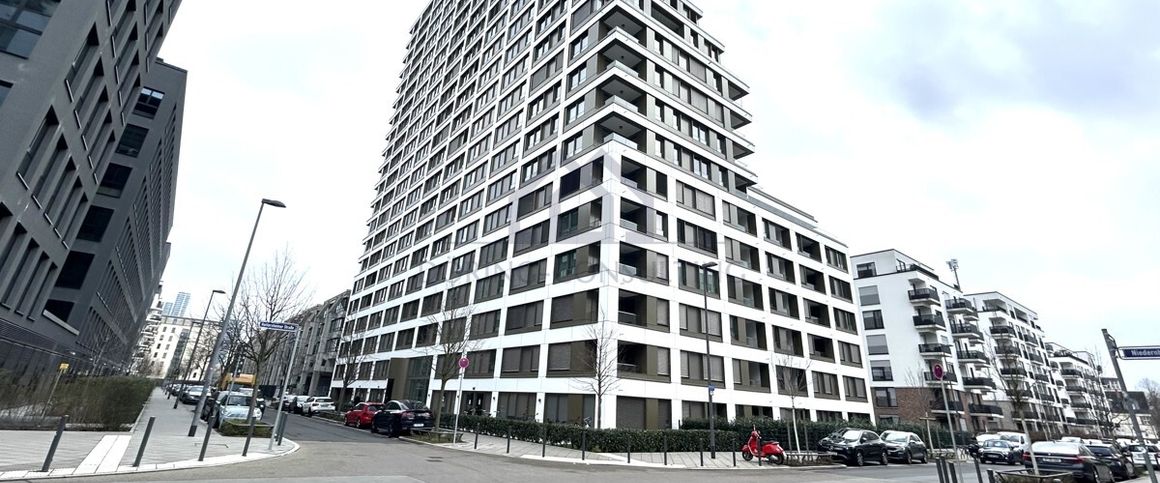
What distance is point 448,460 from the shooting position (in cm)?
1712

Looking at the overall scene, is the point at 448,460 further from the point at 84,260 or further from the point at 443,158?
the point at 443,158

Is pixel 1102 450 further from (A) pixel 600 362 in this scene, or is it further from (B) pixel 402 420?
(B) pixel 402 420

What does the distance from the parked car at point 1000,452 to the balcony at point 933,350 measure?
28.4 meters

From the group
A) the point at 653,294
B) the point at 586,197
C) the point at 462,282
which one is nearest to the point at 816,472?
the point at 653,294

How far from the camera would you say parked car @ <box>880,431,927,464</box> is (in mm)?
25750

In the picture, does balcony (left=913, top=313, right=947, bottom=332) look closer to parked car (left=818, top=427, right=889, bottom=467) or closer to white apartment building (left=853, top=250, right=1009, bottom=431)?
white apartment building (left=853, top=250, right=1009, bottom=431)

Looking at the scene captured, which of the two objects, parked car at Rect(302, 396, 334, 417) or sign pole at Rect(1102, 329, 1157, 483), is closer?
sign pole at Rect(1102, 329, 1157, 483)

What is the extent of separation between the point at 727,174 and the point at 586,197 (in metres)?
14.5

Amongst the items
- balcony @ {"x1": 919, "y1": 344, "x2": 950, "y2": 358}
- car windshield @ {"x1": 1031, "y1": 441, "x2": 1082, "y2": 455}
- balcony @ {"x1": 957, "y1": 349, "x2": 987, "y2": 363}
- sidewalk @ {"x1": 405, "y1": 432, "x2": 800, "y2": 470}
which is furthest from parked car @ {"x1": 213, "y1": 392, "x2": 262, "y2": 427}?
balcony @ {"x1": 957, "y1": 349, "x2": 987, "y2": 363}

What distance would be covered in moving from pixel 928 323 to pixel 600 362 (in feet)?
172

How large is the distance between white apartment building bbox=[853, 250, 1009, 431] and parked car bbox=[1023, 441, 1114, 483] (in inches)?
1465

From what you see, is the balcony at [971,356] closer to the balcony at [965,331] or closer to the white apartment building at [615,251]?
the balcony at [965,331]

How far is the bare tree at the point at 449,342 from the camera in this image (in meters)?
31.8

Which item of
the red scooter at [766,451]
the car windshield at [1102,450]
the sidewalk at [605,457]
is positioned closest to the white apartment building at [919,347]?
the car windshield at [1102,450]
